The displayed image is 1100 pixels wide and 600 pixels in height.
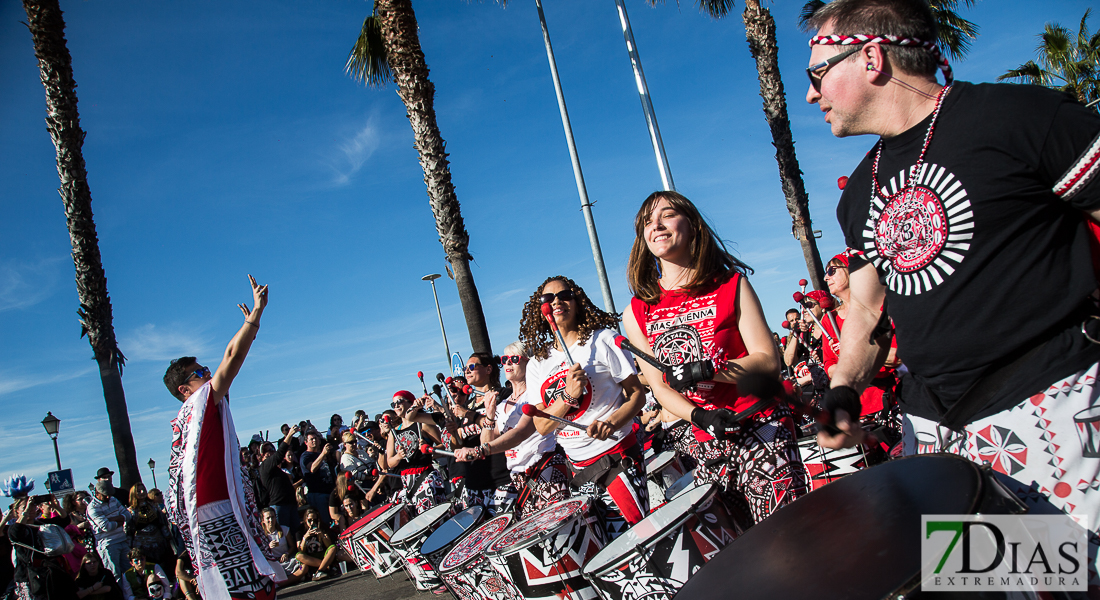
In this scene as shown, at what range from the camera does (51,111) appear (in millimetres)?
11922

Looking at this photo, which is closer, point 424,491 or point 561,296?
point 561,296

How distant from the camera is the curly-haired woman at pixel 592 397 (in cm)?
370

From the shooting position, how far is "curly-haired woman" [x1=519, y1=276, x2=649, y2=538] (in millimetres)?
3703

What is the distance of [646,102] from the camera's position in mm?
11242

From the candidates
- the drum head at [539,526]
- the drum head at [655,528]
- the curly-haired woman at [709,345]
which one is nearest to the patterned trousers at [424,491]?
the drum head at [539,526]

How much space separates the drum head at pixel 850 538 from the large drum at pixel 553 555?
162 cm

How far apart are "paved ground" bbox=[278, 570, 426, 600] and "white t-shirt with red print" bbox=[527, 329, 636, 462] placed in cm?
288

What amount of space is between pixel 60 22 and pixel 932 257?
15.2 meters

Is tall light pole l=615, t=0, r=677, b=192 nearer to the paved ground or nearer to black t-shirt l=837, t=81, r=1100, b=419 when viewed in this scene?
the paved ground

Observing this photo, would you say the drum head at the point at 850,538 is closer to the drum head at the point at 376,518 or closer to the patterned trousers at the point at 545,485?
the patterned trousers at the point at 545,485

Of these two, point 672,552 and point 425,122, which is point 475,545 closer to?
point 672,552

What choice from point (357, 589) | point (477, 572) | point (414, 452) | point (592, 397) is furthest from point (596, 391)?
point (357, 589)

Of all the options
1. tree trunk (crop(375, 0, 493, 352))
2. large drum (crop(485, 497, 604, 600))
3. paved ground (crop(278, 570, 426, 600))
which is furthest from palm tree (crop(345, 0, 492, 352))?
large drum (crop(485, 497, 604, 600))

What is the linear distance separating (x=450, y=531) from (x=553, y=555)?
2091 mm
